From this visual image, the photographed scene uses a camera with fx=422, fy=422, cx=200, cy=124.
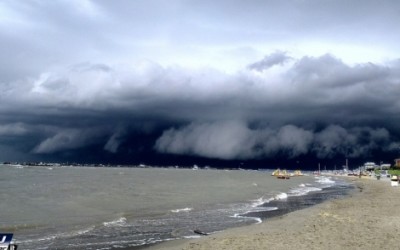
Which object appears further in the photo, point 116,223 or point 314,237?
point 116,223

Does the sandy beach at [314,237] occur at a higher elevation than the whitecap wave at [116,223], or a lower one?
higher

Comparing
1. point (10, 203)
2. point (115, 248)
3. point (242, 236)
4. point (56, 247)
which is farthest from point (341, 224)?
point (10, 203)

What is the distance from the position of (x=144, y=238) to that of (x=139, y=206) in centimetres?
1914

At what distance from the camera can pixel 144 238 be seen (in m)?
22.8

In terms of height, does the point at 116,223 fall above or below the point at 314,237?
below

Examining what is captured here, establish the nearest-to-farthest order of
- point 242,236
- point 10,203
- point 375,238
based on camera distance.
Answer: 1. point 375,238
2. point 242,236
3. point 10,203

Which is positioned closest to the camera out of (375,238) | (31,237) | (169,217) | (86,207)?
(375,238)

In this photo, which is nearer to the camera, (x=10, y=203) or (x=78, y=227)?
(x=78, y=227)

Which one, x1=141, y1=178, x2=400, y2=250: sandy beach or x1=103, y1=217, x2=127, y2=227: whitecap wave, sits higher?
x1=141, y1=178, x2=400, y2=250: sandy beach

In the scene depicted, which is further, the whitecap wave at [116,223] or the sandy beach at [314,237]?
the whitecap wave at [116,223]

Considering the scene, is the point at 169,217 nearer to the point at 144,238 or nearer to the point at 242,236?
the point at 144,238

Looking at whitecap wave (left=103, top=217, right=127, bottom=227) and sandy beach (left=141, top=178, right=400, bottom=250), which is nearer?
sandy beach (left=141, top=178, right=400, bottom=250)

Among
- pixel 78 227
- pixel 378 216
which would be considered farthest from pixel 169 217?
pixel 378 216

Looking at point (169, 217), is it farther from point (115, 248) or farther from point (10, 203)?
point (10, 203)
